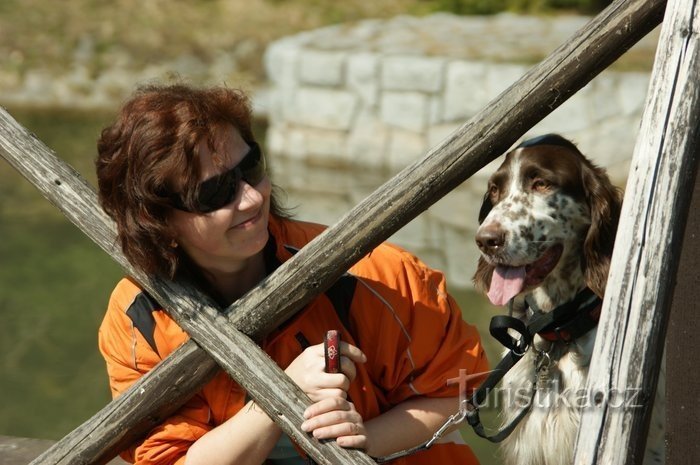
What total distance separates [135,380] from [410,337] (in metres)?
0.71

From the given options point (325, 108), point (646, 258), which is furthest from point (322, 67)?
point (646, 258)

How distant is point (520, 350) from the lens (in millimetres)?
3121

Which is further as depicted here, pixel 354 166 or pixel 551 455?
pixel 354 166

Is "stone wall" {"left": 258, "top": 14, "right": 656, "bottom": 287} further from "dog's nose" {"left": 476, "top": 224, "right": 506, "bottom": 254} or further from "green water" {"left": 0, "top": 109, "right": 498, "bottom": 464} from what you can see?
"dog's nose" {"left": 476, "top": 224, "right": 506, "bottom": 254}

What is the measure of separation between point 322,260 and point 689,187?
86 centimetres

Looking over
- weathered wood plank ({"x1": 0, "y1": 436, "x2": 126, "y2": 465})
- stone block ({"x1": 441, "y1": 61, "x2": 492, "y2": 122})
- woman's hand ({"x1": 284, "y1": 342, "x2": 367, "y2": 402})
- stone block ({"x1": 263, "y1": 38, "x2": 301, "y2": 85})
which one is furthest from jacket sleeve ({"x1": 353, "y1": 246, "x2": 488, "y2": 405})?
stone block ({"x1": 263, "y1": 38, "x2": 301, "y2": 85})

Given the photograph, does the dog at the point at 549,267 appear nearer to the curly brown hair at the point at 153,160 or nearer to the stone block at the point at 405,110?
the curly brown hair at the point at 153,160

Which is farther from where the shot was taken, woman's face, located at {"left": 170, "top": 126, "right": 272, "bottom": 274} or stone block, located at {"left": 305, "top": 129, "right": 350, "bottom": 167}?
stone block, located at {"left": 305, "top": 129, "right": 350, "bottom": 167}

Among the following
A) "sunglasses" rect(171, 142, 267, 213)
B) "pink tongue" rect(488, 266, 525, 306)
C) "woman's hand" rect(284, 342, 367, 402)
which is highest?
"sunglasses" rect(171, 142, 267, 213)

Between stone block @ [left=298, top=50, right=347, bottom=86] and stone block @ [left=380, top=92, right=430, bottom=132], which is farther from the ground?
stone block @ [left=298, top=50, right=347, bottom=86]

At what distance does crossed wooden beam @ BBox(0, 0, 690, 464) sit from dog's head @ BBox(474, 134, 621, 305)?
766 mm

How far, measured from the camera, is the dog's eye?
11.2 feet

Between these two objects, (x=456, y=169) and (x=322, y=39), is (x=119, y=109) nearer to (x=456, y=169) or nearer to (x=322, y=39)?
(x=456, y=169)

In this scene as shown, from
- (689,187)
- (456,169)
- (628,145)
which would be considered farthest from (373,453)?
(628,145)
